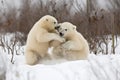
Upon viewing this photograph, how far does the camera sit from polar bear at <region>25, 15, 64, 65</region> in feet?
17.4

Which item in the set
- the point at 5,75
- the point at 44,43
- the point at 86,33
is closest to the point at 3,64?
the point at 5,75

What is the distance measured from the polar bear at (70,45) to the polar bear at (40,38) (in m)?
0.12

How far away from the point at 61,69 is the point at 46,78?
1.34ft

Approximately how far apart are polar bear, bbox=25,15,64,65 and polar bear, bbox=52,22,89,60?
0.12 meters

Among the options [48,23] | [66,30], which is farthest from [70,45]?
[48,23]

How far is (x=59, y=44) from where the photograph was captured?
5.48 meters

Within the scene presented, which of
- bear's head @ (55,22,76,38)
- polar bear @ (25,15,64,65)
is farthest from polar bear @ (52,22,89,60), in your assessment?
polar bear @ (25,15,64,65)

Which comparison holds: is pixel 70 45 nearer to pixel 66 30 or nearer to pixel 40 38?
pixel 66 30

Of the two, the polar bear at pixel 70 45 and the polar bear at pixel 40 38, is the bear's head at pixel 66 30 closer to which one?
the polar bear at pixel 70 45

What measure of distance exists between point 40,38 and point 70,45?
48 centimetres

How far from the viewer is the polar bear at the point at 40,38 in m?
5.30

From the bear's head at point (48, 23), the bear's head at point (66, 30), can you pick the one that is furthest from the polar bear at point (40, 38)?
the bear's head at point (66, 30)

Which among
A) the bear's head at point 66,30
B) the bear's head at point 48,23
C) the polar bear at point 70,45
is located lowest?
the polar bear at point 70,45

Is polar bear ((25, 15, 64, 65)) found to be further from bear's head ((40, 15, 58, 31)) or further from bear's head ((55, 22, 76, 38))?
bear's head ((55, 22, 76, 38))
